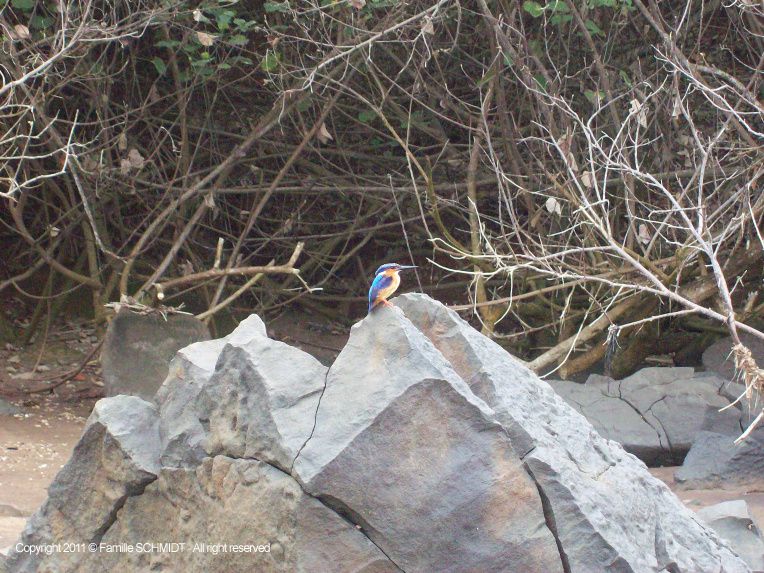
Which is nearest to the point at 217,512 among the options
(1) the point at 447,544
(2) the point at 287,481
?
(2) the point at 287,481

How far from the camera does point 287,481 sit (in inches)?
115

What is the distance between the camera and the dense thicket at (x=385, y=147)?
630 cm

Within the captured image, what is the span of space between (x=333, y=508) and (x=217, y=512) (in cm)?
42

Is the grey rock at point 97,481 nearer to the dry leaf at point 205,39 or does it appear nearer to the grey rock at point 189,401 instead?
the grey rock at point 189,401

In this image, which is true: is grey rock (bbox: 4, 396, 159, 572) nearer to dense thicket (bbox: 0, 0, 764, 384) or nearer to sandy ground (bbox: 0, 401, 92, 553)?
sandy ground (bbox: 0, 401, 92, 553)

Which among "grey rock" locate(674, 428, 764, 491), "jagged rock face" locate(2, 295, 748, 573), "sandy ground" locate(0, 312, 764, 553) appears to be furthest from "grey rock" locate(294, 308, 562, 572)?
"grey rock" locate(674, 428, 764, 491)

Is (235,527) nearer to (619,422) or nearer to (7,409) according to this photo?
(619,422)

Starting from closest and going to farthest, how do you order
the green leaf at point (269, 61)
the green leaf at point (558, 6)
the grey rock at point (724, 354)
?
the green leaf at point (558, 6), the green leaf at point (269, 61), the grey rock at point (724, 354)

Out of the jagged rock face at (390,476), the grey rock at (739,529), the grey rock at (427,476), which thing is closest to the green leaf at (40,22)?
the jagged rock face at (390,476)

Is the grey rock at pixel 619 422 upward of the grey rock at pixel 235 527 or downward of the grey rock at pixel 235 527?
downward

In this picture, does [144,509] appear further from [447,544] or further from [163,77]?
→ [163,77]

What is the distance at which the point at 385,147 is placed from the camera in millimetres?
8562

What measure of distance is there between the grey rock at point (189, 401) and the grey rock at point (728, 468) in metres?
3.09

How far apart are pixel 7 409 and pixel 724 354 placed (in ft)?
17.0
